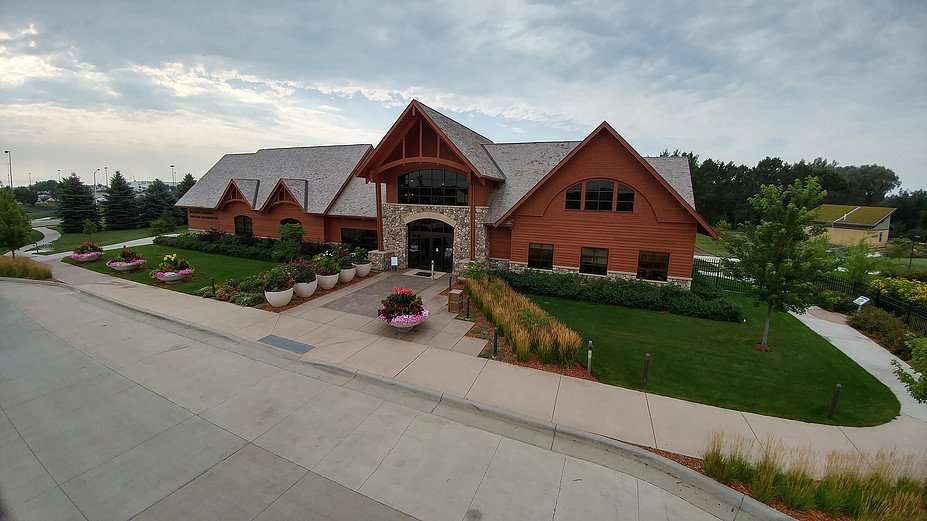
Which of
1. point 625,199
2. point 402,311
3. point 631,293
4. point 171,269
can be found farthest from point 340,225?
point 631,293

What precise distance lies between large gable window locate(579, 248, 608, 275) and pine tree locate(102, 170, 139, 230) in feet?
178

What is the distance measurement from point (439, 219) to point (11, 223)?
84.7ft

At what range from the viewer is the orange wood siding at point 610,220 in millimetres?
18438

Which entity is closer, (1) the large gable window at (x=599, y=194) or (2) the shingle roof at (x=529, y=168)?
(1) the large gable window at (x=599, y=194)

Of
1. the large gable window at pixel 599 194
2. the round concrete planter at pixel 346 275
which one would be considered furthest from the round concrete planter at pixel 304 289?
the large gable window at pixel 599 194

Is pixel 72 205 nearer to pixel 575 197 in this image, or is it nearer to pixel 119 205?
pixel 119 205

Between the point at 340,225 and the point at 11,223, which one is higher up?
the point at 340,225

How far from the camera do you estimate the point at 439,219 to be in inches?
898

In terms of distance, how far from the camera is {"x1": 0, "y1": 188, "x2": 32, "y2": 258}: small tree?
73.6ft

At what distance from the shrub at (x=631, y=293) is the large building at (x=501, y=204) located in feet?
2.82

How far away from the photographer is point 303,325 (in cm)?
1392

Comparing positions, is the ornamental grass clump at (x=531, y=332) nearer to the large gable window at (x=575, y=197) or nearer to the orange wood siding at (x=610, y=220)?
the orange wood siding at (x=610, y=220)

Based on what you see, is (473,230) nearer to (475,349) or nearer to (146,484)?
(475,349)

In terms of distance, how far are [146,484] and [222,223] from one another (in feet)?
103
